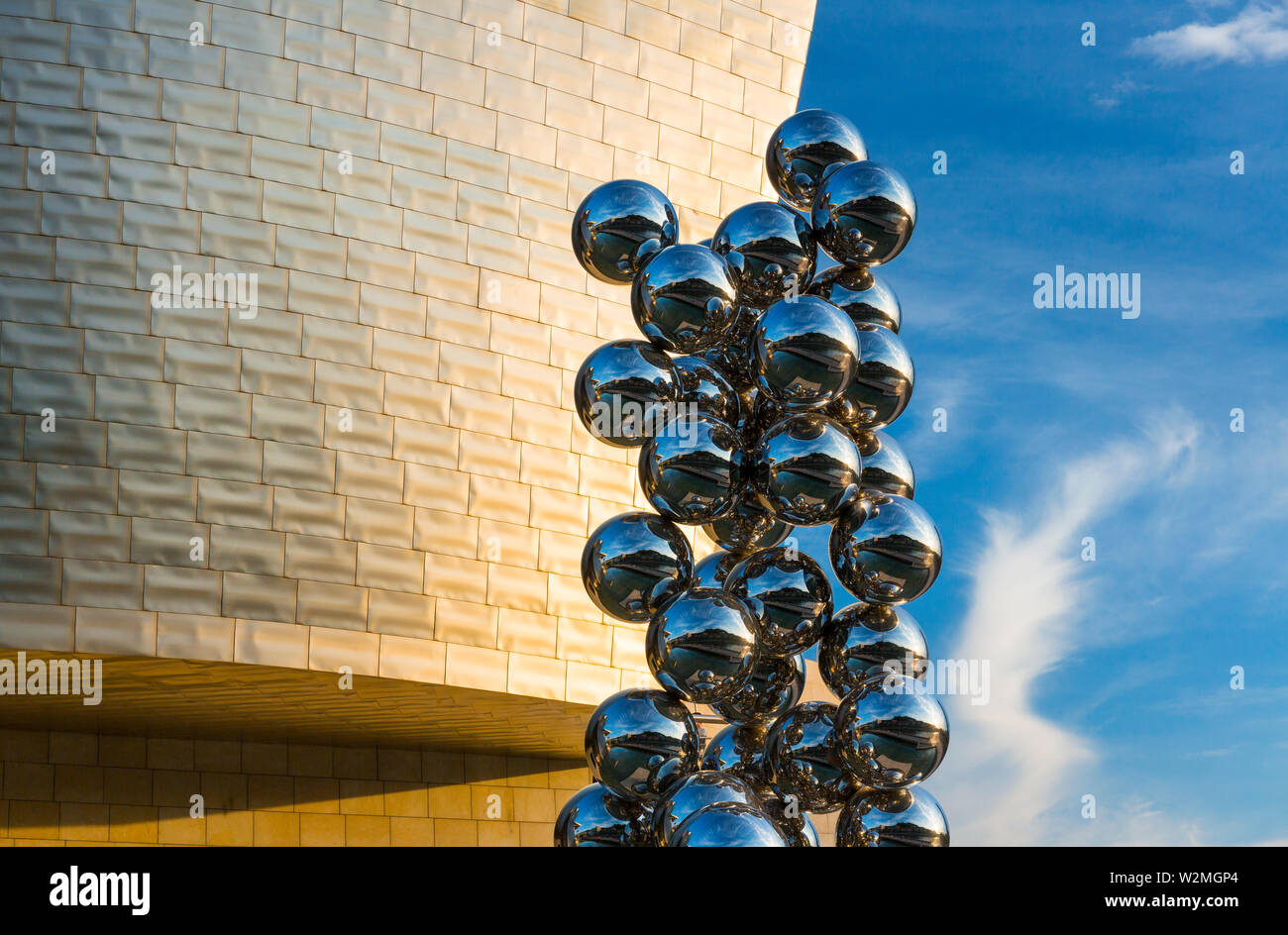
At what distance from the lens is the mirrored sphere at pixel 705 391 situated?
4.34m

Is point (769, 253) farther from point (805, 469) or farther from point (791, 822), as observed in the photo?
point (791, 822)

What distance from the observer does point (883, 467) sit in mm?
4551

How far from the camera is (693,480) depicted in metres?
4.02

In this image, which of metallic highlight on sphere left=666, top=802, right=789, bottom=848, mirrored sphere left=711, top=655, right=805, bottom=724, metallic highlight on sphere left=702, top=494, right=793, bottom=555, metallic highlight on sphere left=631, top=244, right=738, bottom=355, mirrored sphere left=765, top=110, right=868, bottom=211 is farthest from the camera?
mirrored sphere left=765, top=110, right=868, bottom=211

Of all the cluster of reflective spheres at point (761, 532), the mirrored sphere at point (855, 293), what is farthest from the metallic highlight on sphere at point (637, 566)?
the mirrored sphere at point (855, 293)

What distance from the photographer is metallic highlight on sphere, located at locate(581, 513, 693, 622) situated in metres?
4.09

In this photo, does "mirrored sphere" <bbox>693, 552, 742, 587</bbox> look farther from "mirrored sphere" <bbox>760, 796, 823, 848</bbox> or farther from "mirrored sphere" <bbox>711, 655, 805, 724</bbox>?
"mirrored sphere" <bbox>760, 796, 823, 848</bbox>

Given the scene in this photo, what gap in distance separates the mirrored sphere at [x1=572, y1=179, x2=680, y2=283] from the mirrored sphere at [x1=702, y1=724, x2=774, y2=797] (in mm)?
1802

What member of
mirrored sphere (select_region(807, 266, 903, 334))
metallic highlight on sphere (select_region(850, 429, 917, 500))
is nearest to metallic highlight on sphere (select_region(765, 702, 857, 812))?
metallic highlight on sphere (select_region(850, 429, 917, 500))

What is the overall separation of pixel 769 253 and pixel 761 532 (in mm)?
1083

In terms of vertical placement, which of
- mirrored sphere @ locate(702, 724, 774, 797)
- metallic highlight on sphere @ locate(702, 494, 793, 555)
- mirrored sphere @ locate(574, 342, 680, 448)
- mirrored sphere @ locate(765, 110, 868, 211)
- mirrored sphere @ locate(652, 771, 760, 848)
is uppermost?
mirrored sphere @ locate(765, 110, 868, 211)

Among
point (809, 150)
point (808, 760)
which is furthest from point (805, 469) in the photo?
point (809, 150)

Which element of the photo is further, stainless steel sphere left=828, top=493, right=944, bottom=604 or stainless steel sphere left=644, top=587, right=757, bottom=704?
stainless steel sphere left=828, top=493, right=944, bottom=604
